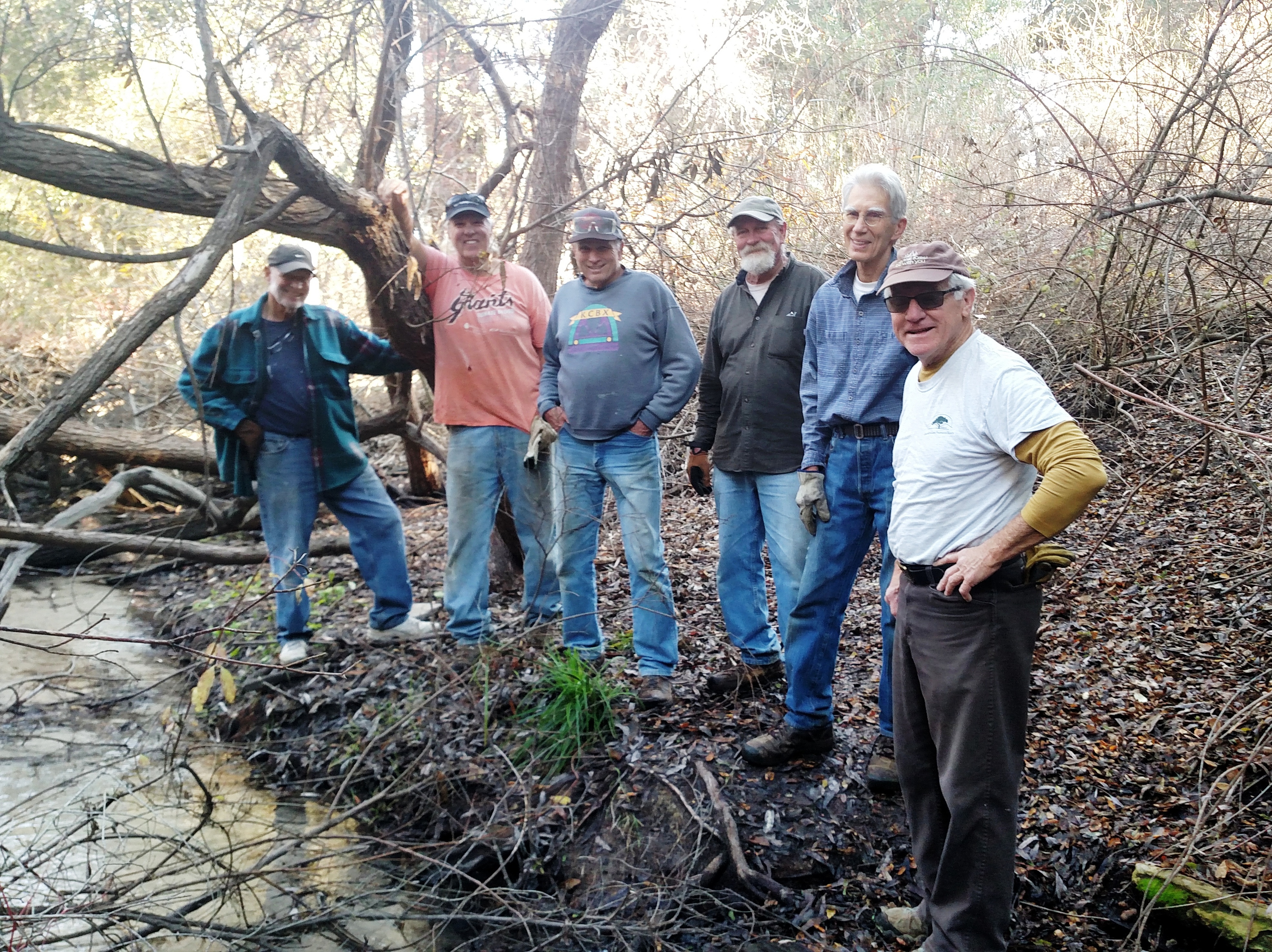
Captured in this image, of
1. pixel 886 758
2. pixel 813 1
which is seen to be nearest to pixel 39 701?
pixel 886 758

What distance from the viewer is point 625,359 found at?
4363mm

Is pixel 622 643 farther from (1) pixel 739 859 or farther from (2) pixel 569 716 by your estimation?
(1) pixel 739 859

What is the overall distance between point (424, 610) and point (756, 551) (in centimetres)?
261

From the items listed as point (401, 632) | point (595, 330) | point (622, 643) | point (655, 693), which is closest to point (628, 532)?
point (655, 693)

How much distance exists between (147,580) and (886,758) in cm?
653

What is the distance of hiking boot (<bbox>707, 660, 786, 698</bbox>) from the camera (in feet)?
14.3

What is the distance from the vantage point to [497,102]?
780 centimetres

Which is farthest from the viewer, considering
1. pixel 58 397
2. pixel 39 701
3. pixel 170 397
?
pixel 170 397

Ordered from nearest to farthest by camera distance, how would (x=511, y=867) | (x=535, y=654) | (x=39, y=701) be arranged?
(x=511, y=867)
(x=535, y=654)
(x=39, y=701)

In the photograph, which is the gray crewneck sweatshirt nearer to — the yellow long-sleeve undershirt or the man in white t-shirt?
the man in white t-shirt

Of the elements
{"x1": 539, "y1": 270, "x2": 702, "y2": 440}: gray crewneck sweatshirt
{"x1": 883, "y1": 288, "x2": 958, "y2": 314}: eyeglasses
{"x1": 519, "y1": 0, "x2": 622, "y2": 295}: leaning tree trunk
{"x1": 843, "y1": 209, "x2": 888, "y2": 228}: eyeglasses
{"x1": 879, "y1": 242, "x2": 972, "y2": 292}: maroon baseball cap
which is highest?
{"x1": 519, "y1": 0, "x2": 622, "y2": 295}: leaning tree trunk

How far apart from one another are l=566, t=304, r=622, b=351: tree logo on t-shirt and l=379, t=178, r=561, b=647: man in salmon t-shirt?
47cm

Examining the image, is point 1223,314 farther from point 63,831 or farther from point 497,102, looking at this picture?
point 63,831

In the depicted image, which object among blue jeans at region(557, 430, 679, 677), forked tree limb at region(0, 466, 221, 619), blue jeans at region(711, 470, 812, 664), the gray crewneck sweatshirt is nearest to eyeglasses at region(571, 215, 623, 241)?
the gray crewneck sweatshirt
